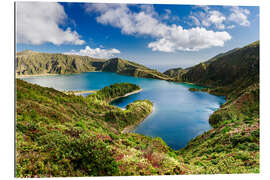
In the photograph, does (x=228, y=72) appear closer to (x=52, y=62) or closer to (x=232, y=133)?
(x=232, y=133)

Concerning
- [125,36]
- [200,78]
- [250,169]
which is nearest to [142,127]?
[125,36]

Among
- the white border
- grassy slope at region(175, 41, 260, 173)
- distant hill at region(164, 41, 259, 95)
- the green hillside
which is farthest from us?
distant hill at region(164, 41, 259, 95)

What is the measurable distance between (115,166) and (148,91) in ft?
69.1

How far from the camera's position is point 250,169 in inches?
95.8

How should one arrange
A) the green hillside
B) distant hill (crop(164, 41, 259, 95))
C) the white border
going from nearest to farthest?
the white border
the green hillside
distant hill (crop(164, 41, 259, 95))

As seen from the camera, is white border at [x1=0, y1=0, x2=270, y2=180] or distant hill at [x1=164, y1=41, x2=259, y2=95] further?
distant hill at [x1=164, y1=41, x2=259, y2=95]

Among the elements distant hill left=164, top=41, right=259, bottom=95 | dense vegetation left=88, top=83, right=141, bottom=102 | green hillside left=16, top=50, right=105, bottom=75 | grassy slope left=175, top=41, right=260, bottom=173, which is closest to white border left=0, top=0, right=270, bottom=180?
grassy slope left=175, top=41, right=260, bottom=173

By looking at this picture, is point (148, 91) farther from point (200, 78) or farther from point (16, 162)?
point (200, 78)

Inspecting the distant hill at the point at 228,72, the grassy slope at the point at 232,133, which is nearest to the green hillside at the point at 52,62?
the grassy slope at the point at 232,133

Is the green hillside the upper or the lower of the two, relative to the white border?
upper

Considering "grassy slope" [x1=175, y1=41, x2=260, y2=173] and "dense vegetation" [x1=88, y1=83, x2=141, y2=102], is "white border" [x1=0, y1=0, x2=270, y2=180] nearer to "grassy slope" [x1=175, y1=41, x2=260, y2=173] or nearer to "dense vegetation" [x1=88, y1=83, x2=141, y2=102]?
"grassy slope" [x1=175, y1=41, x2=260, y2=173]
